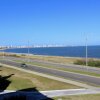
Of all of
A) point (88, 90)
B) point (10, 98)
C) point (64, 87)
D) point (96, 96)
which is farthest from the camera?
point (64, 87)

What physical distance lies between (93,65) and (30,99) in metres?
44.6

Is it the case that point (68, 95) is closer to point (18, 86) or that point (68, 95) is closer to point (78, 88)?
point (78, 88)

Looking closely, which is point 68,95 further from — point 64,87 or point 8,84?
point 8,84

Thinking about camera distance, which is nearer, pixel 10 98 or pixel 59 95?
pixel 10 98

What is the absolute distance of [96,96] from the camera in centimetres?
2873

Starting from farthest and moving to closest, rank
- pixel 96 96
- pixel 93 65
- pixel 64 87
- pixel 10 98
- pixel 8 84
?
pixel 93 65 → pixel 8 84 → pixel 64 87 → pixel 96 96 → pixel 10 98

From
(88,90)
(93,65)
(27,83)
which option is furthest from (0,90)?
(93,65)

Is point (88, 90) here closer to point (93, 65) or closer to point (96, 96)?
point (96, 96)

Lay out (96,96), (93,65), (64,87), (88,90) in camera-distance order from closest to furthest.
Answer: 1. (96,96)
2. (88,90)
3. (64,87)
4. (93,65)

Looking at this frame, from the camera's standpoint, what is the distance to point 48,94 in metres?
30.0

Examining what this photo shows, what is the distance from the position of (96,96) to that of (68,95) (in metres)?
2.54

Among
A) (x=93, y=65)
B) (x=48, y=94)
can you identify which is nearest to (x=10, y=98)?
(x=48, y=94)

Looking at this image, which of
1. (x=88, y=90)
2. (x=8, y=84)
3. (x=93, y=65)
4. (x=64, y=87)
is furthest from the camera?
(x=93, y=65)

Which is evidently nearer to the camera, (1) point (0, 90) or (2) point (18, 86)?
(1) point (0, 90)
